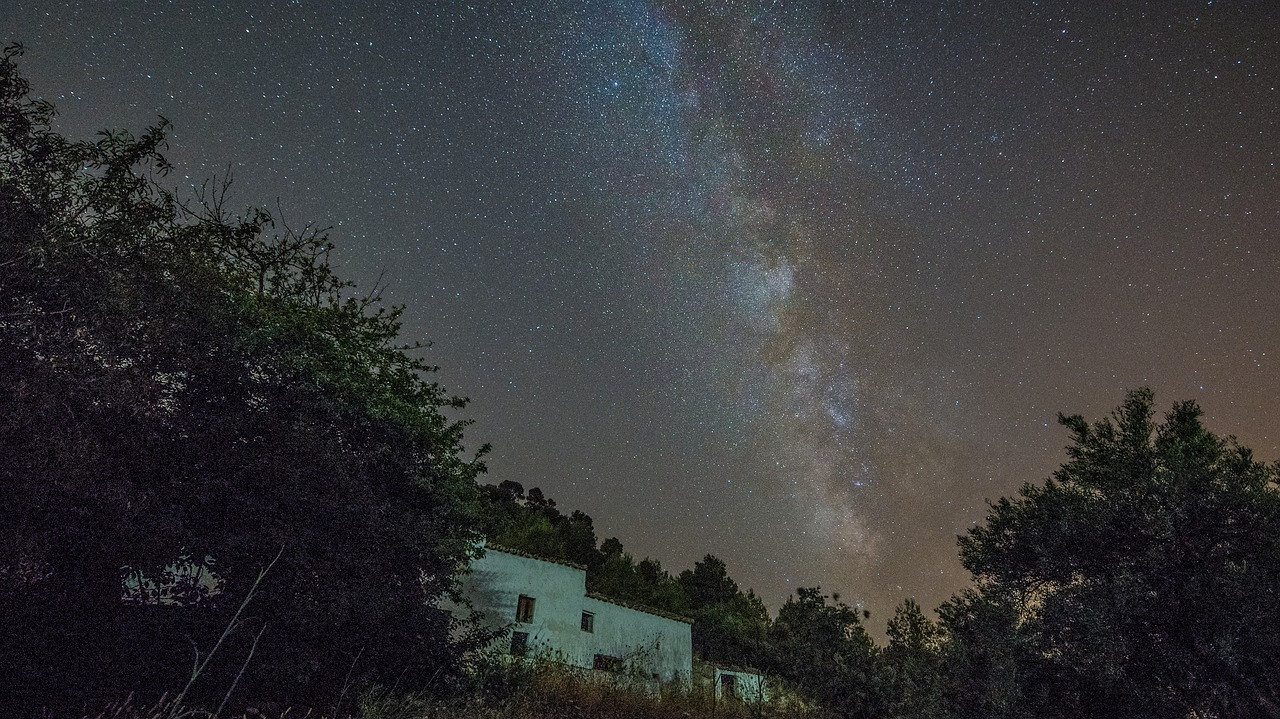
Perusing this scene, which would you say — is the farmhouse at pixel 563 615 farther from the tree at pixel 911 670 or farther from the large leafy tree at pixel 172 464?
the large leafy tree at pixel 172 464

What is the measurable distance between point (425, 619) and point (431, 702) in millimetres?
2219

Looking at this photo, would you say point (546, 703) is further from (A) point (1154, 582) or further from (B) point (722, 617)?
(B) point (722, 617)

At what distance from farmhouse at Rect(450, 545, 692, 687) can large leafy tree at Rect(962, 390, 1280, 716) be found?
14.2 m

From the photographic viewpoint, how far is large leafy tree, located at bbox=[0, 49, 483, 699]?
7.63 meters

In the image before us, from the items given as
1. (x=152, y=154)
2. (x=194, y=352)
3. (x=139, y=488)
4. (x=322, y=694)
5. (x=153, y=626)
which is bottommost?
(x=322, y=694)

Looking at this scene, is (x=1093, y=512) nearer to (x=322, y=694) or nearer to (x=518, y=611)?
(x=322, y=694)

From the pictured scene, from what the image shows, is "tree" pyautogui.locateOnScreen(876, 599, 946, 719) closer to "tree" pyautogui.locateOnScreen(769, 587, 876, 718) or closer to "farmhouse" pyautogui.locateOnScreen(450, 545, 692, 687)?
"tree" pyautogui.locateOnScreen(769, 587, 876, 718)

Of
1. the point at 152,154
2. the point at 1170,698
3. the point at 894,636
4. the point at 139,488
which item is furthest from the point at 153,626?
the point at 894,636

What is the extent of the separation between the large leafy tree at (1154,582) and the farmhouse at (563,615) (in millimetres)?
14215

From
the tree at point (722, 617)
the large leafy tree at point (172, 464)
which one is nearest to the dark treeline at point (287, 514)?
the large leafy tree at point (172, 464)

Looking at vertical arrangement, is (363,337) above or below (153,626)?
above

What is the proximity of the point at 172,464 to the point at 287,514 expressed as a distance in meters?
1.95

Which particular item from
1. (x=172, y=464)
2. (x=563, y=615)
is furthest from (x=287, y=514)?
(x=563, y=615)

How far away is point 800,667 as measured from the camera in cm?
3634
